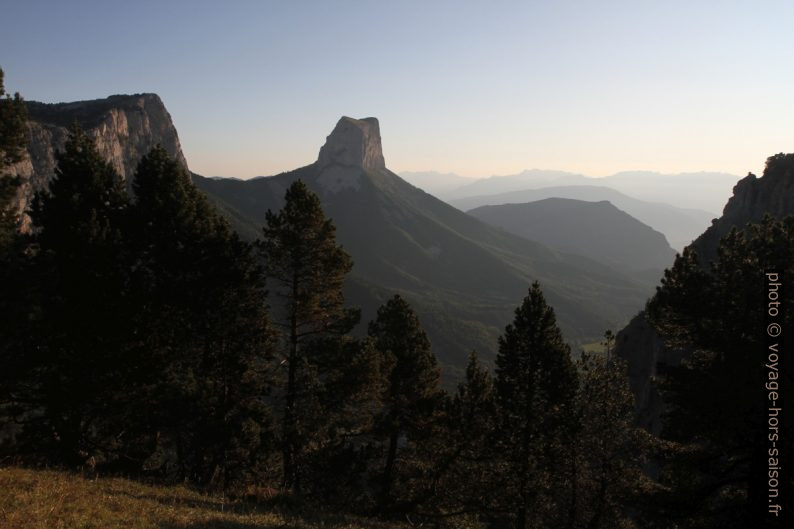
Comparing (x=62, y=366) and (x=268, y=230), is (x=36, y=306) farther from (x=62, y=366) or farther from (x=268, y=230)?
(x=268, y=230)

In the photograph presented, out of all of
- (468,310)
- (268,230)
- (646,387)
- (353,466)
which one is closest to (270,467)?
(353,466)

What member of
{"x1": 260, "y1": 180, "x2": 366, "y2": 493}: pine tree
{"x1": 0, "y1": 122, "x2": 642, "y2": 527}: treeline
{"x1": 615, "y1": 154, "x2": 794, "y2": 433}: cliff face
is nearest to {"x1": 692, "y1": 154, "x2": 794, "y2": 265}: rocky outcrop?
{"x1": 615, "y1": 154, "x2": 794, "y2": 433}: cliff face

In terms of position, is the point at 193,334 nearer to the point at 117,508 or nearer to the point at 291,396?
the point at 291,396

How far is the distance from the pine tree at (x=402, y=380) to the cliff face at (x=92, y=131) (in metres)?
115

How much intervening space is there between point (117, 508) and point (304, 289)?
10384 mm

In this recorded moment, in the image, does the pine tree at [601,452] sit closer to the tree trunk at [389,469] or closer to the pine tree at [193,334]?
the tree trunk at [389,469]

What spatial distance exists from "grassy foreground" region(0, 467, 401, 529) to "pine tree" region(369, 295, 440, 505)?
5747mm

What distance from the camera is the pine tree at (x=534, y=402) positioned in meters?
20.1

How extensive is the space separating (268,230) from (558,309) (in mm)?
194664

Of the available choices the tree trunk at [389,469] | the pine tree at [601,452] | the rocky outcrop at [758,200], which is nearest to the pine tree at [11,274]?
the tree trunk at [389,469]

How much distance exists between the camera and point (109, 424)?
18297 mm

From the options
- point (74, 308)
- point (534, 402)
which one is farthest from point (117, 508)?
→ point (534, 402)

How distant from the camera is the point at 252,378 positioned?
19.9m

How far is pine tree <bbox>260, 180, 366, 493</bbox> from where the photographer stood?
64.4 ft
